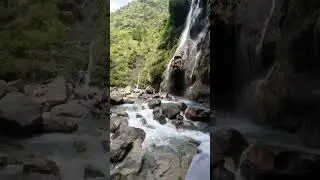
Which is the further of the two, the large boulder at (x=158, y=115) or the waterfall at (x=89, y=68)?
the large boulder at (x=158, y=115)

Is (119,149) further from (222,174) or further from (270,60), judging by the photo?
(270,60)

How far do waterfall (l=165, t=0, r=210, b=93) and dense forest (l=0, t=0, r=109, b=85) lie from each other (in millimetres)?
1146

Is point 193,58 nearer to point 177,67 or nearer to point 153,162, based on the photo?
point 177,67

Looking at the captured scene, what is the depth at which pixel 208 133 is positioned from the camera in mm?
4023

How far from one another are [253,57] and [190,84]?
1.10 metres

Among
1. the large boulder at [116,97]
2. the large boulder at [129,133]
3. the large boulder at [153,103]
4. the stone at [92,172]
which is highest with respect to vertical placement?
the large boulder at [116,97]

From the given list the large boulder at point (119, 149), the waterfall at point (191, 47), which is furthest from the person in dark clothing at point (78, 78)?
the waterfall at point (191, 47)

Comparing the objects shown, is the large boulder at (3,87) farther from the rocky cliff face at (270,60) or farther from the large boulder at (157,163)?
the rocky cliff face at (270,60)

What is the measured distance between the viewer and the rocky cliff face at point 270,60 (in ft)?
10.6

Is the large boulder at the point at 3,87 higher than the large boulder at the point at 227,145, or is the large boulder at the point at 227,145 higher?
the large boulder at the point at 3,87

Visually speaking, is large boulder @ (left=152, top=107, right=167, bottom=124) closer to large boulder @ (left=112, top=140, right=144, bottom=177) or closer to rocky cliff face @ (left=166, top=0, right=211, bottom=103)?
rocky cliff face @ (left=166, top=0, right=211, bottom=103)

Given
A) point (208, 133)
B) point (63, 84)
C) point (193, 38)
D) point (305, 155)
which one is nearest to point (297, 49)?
point (305, 155)

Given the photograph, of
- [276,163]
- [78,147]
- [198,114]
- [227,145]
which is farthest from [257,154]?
[78,147]

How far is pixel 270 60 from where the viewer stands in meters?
3.49
